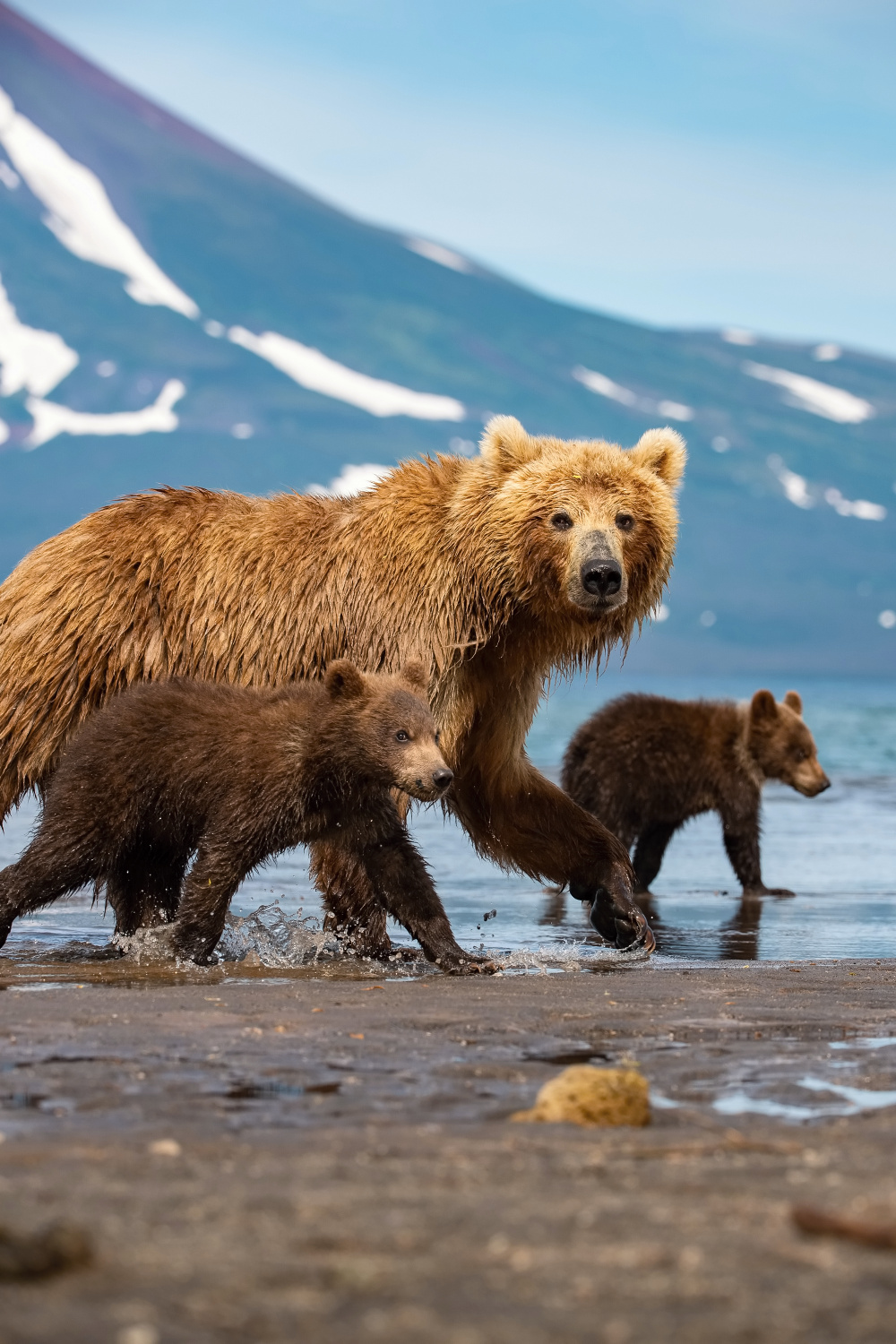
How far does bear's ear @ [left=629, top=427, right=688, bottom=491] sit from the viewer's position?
7.86 metres

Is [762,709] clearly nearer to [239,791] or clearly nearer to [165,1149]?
[239,791]

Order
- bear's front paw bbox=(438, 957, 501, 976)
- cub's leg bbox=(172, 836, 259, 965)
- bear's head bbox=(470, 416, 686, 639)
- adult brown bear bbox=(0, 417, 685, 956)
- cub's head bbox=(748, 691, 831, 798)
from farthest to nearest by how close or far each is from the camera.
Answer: cub's head bbox=(748, 691, 831, 798)
adult brown bear bbox=(0, 417, 685, 956)
bear's head bbox=(470, 416, 686, 639)
bear's front paw bbox=(438, 957, 501, 976)
cub's leg bbox=(172, 836, 259, 965)

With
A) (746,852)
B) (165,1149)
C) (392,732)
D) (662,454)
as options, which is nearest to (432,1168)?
(165,1149)

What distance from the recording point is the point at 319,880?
7.52 meters

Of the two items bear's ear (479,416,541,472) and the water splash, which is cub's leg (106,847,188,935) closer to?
the water splash

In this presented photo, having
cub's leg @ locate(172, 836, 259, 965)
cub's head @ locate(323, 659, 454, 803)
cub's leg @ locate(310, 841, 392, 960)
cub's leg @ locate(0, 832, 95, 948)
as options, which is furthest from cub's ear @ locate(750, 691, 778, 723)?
cub's leg @ locate(0, 832, 95, 948)

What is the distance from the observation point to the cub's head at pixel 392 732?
6637 millimetres

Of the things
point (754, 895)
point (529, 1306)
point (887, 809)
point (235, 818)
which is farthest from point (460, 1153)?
point (887, 809)

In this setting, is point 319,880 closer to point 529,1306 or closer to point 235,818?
point 235,818

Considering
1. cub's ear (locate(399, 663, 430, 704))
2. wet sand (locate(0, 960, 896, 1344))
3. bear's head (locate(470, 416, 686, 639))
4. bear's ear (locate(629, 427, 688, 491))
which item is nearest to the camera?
wet sand (locate(0, 960, 896, 1344))

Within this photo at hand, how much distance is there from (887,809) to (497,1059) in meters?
14.4

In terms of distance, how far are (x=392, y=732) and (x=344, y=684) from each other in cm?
29

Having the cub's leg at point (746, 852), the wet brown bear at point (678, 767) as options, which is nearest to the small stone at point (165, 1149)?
the wet brown bear at point (678, 767)

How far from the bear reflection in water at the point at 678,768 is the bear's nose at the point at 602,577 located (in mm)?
3862
